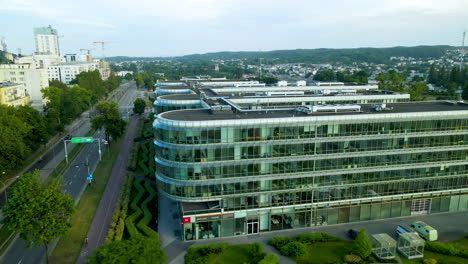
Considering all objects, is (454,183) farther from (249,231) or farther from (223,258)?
(223,258)

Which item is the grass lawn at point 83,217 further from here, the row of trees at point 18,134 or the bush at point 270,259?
the bush at point 270,259

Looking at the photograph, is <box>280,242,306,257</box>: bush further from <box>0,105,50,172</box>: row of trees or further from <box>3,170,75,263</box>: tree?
<box>0,105,50,172</box>: row of trees

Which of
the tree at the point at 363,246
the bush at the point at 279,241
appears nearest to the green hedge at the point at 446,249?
the tree at the point at 363,246

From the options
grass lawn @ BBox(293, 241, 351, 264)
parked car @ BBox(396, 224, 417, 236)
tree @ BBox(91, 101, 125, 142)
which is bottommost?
grass lawn @ BBox(293, 241, 351, 264)

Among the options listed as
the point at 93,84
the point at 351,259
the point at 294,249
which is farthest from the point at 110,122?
the point at 93,84

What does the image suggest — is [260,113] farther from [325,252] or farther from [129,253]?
[129,253]

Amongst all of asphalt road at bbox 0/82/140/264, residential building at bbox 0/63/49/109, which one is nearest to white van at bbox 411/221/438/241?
asphalt road at bbox 0/82/140/264
